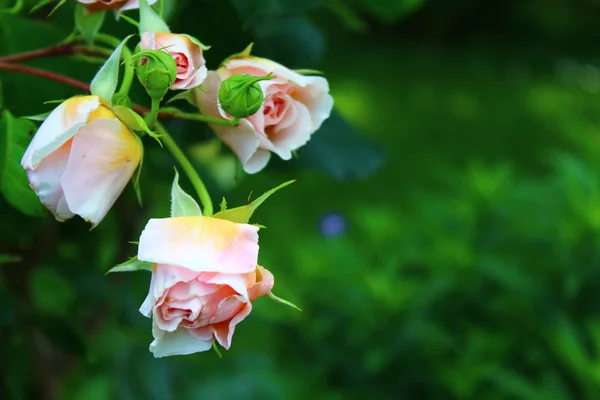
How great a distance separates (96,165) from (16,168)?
0.54ft

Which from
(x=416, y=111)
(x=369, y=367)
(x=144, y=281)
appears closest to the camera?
(x=144, y=281)

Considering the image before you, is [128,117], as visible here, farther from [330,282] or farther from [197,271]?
[330,282]

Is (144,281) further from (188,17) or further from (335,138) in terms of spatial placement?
(188,17)

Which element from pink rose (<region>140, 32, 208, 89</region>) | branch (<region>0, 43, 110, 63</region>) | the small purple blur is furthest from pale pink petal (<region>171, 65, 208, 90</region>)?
the small purple blur

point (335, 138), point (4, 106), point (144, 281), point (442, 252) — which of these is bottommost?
point (442, 252)

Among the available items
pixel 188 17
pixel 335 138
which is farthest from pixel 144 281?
pixel 188 17

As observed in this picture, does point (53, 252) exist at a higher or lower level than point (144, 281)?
higher

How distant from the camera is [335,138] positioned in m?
1.07

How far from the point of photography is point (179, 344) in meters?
0.56

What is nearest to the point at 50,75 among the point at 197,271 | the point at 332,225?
the point at 197,271

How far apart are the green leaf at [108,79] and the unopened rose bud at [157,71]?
25 mm

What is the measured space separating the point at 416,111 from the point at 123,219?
13.7 ft

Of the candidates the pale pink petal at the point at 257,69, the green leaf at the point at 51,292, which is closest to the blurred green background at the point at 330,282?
the green leaf at the point at 51,292

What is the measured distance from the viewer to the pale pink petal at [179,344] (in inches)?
21.9
